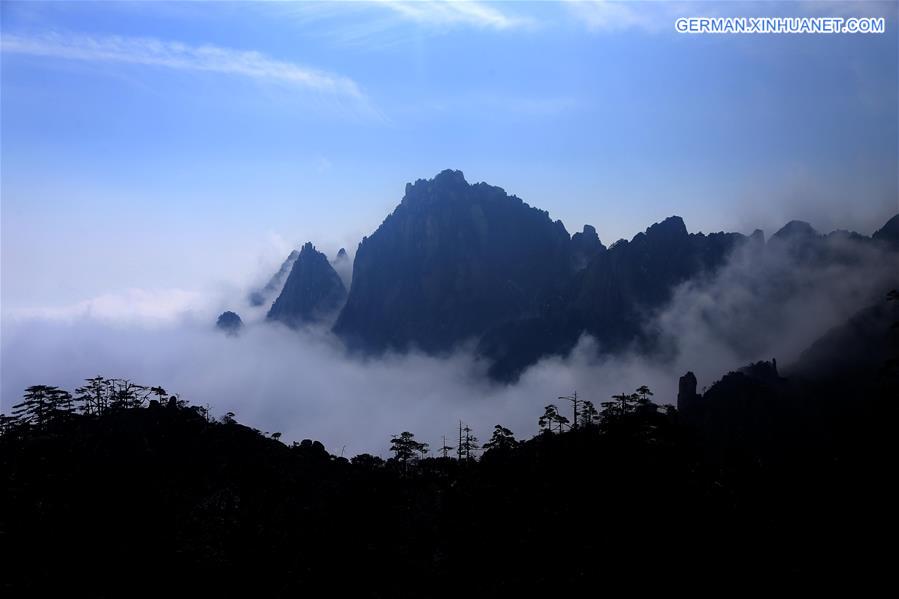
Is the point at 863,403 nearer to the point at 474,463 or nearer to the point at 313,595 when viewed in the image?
the point at 474,463

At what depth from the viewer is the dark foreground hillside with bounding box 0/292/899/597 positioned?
6012cm

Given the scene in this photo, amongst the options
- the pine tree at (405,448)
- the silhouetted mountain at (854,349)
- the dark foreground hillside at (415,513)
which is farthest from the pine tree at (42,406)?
the silhouetted mountain at (854,349)

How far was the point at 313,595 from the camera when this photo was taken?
222ft

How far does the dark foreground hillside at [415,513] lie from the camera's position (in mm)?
60125

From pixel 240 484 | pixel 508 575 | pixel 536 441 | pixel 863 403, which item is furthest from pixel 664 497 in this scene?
pixel 863 403

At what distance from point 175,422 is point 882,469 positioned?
9801 cm

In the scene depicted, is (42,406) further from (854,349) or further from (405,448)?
(854,349)

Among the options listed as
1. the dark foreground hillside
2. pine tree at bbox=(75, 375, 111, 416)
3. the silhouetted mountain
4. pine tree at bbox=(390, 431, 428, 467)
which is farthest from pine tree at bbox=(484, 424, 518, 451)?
the silhouetted mountain

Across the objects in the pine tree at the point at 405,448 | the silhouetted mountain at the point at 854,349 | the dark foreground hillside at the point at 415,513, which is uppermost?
the silhouetted mountain at the point at 854,349

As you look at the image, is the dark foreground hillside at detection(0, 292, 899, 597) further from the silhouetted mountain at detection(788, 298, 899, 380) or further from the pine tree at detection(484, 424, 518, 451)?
the silhouetted mountain at detection(788, 298, 899, 380)

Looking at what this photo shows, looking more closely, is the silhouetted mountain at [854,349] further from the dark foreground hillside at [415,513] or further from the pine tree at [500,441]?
the pine tree at [500,441]

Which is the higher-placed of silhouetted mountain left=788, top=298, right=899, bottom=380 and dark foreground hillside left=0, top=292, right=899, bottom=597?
silhouetted mountain left=788, top=298, right=899, bottom=380

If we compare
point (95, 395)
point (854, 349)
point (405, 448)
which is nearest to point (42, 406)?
point (95, 395)

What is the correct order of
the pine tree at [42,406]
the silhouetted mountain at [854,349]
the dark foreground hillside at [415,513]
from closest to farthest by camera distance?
the dark foreground hillside at [415,513]
the pine tree at [42,406]
the silhouetted mountain at [854,349]
